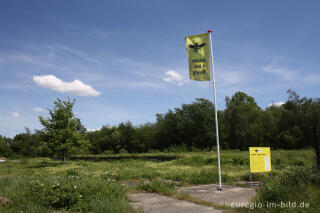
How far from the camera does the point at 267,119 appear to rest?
49688 mm

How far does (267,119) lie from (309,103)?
8.44 m

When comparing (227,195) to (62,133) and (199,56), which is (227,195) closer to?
(199,56)

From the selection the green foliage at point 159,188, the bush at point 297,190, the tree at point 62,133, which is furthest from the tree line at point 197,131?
the bush at point 297,190

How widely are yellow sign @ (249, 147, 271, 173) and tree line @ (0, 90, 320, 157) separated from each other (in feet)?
60.3

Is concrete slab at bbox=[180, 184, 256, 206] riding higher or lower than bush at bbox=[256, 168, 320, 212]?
lower

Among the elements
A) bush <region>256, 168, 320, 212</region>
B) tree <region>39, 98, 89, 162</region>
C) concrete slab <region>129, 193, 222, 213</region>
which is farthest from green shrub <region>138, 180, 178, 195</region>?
tree <region>39, 98, 89, 162</region>

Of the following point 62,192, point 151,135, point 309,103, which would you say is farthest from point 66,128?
point 151,135

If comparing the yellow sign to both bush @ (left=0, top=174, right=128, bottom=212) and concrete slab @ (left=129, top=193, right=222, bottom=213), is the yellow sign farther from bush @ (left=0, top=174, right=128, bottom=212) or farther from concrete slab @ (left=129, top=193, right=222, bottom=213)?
bush @ (left=0, top=174, right=128, bottom=212)

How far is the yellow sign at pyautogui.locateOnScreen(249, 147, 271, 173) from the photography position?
11156 millimetres

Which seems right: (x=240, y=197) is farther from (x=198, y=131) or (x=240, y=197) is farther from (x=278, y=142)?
(x=198, y=131)

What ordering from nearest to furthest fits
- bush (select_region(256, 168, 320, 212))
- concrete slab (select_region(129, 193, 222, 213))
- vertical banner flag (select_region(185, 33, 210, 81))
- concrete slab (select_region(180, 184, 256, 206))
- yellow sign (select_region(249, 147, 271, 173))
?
bush (select_region(256, 168, 320, 212)), concrete slab (select_region(129, 193, 222, 213)), concrete slab (select_region(180, 184, 256, 206)), vertical banner flag (select_region(185, 33, 210, 81)), yellow sign (select_region(249, 147, 271, 173))

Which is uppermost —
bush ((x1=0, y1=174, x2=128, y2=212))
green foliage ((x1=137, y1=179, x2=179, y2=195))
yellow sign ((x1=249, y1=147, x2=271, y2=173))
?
yellow sign ((x1=249, y1=147, x2=271, y2=173))

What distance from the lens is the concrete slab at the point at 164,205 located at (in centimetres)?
666

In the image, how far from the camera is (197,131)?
6216 cm
